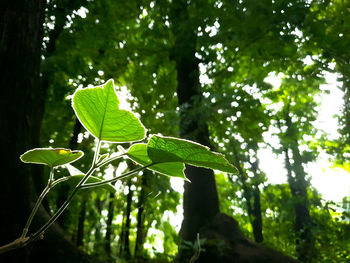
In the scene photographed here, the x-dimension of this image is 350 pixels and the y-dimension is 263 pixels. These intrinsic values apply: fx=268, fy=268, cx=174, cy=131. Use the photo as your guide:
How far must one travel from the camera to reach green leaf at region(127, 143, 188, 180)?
18.3 inches

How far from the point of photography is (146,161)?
48cm

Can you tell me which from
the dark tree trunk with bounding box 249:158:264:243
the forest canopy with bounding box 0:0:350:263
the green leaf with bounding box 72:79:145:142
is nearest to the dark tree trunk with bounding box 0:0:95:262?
the forest canopy with bounding box 0:0:350:263

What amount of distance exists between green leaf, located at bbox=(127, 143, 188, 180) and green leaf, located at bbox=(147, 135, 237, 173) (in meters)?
0.03

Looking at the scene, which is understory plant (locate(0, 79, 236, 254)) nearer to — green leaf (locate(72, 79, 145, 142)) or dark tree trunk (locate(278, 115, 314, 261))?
green leaf (locate(72, 79, 145, 142))

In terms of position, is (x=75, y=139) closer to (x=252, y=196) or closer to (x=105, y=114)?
(x=252, y=196)

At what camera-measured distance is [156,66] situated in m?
5.95

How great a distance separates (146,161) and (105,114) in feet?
0.38

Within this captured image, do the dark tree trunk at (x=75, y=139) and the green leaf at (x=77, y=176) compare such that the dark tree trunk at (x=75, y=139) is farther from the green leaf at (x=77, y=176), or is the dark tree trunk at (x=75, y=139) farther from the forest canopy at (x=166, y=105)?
the green leaf at (x=77, y=176)

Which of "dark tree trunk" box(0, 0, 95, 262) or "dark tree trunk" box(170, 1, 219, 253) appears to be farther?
"dark tree trunk" box(170, 1, 219, 253)

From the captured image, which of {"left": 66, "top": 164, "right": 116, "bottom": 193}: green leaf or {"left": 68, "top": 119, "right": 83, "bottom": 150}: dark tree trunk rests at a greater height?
{"left": 68, "top": 119, "right": 83, "bottom": 150}: dark tree trunk

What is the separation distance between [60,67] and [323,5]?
12.3 feet

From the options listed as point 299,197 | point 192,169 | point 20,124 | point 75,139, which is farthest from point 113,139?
point 299,197

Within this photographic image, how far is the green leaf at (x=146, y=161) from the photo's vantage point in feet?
1.52

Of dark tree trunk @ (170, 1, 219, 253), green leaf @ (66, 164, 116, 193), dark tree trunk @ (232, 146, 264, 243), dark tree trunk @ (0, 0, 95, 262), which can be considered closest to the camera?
green leaf @ (66, 164, 116, 193)
